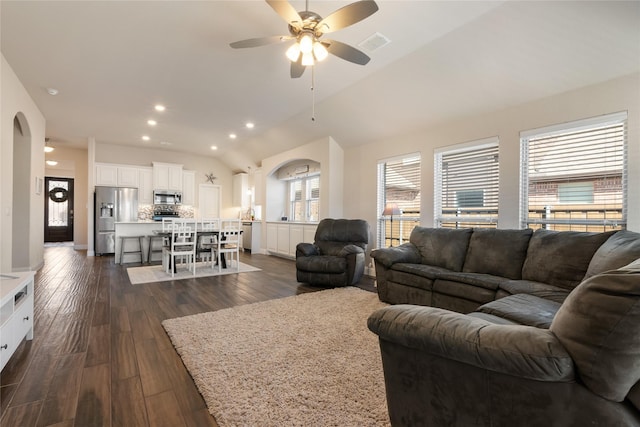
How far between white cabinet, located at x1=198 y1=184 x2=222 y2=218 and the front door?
18.1ft

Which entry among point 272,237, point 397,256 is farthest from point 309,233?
point 397,256

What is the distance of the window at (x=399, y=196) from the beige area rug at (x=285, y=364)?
2067 mm

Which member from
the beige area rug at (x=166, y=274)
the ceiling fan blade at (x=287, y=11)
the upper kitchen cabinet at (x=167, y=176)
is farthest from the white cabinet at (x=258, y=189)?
the ceiling fan blade at (x=287, y=11)

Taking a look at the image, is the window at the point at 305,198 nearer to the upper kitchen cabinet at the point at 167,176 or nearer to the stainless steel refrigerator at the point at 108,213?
the upper kitchen cabinet at the point at 167,176

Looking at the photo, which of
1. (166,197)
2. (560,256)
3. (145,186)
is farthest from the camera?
(166,197)

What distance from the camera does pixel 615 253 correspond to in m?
2.11

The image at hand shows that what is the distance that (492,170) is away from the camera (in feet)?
12.8

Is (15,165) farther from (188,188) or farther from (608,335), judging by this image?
Result: (608,335)

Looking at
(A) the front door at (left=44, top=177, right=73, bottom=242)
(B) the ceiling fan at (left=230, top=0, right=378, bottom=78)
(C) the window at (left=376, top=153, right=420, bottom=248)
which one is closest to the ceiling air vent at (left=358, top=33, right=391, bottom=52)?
(B) the ceiling fan at (left=230, top=0, right=378, bottom=78)

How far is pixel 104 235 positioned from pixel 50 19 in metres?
5.94

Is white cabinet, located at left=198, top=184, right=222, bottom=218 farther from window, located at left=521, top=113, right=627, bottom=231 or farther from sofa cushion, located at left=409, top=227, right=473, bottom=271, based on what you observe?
window, located at left=521, top=113, right=627, bottom=231

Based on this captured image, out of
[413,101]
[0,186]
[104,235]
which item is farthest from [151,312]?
[104,235]

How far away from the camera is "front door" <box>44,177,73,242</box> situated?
1066 cm

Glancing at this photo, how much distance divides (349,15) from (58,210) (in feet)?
43.9
